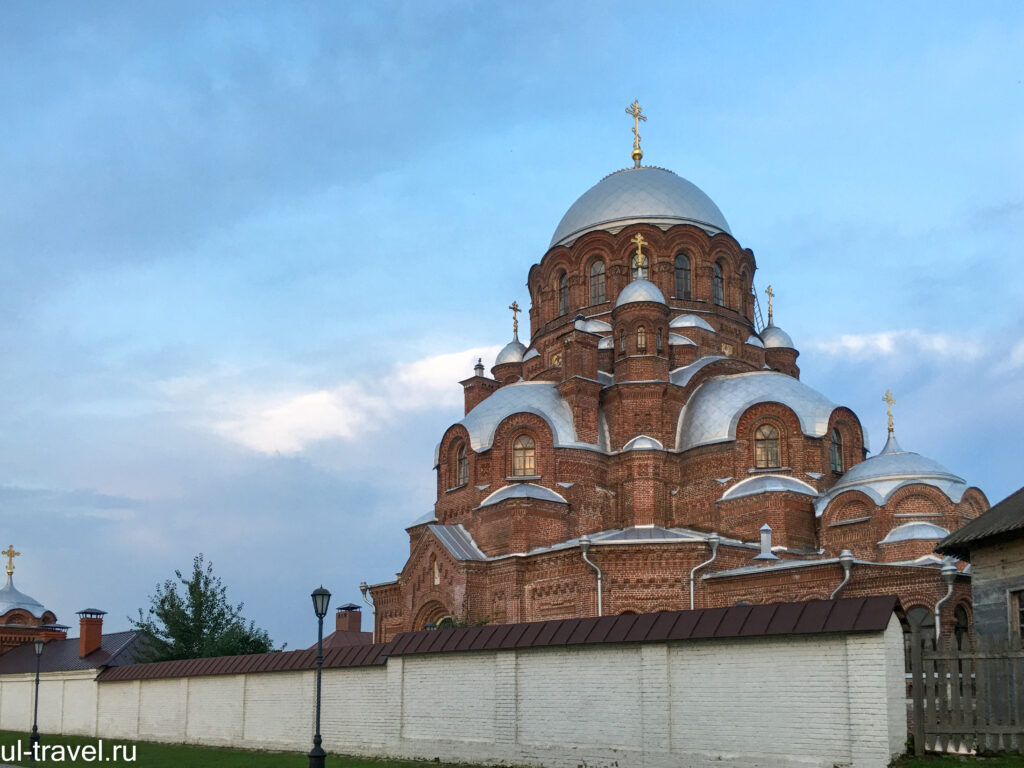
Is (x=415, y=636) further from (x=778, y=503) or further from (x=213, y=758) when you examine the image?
(x=778, y=503)

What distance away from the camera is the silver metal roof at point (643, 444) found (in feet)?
89.1

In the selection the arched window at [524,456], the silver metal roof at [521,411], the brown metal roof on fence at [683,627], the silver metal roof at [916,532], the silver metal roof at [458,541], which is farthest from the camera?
the silver metal roof at [521,411]

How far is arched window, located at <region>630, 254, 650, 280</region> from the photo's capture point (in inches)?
1197

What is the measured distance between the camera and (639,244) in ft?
101

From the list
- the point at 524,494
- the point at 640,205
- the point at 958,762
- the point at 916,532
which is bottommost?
the point at 958,762

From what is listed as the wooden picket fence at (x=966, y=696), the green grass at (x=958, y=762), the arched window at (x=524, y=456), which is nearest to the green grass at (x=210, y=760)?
the green grass at (x=958, y=762)

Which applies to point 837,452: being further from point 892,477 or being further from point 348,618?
point 348,618

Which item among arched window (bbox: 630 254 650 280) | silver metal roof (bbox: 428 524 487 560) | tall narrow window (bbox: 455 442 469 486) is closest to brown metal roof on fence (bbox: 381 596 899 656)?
silver metal roof (bbox: 428 524 487 560)

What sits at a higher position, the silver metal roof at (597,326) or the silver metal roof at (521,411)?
the silver metal roof at (597,326)

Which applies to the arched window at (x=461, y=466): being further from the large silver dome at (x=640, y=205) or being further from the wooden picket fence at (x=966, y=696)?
the wooden picket fence at (x=966, y=696)

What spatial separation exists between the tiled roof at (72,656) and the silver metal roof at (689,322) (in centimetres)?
1658

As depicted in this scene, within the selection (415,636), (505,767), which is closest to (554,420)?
(415,636)

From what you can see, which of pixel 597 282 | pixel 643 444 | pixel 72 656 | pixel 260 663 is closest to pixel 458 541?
pixel 643 444

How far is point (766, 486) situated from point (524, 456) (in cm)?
593
